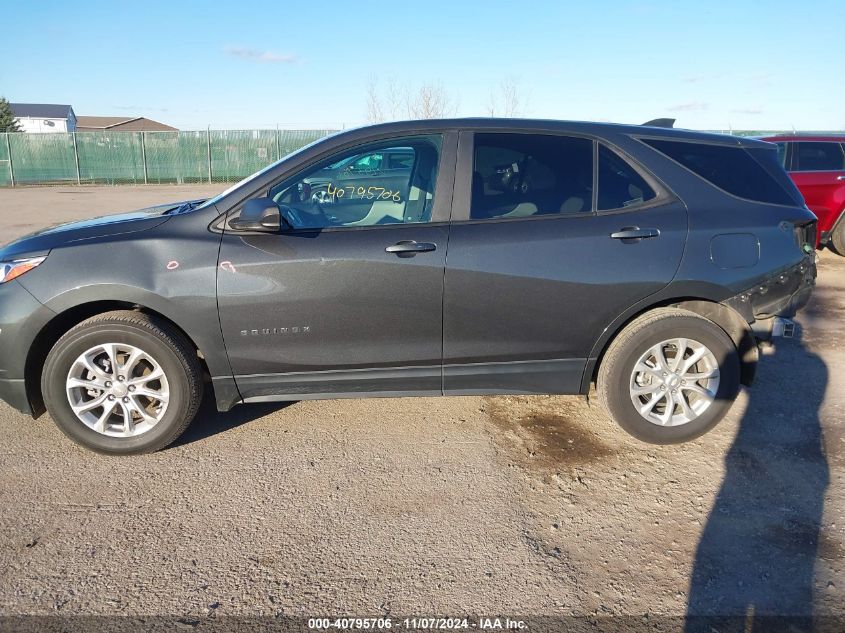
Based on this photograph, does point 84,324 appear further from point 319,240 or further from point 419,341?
point 419,341

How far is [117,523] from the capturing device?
2.90m

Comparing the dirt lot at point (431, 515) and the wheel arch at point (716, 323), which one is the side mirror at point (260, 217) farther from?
the wheel arch at point (716, 323)

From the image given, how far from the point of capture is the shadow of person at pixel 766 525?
7.70 feet

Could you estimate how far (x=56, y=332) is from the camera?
11.5 feet

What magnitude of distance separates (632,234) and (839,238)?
301 inches

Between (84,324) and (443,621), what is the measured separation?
7.88 feet

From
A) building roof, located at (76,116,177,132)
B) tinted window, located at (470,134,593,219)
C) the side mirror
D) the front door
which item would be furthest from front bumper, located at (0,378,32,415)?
building roof, located at (76,116,177,132)

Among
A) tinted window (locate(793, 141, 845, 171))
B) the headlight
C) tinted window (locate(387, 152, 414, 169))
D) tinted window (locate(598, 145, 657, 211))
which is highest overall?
tinted window (locate(793, 141, 845, 171))

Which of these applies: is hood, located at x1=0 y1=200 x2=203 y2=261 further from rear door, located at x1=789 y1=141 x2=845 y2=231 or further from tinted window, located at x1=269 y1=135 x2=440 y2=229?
rear door, located at x1=789 y1=141 x2=845 y2=231

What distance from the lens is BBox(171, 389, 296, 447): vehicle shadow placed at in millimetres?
3756

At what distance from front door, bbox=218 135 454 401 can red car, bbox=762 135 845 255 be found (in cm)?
770

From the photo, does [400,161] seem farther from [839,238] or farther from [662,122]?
[839,238]

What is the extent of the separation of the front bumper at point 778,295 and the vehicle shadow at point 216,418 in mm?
2904

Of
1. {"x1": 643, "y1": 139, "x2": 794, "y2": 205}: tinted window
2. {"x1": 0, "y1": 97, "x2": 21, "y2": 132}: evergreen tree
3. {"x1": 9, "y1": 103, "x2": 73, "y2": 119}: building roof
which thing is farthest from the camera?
{"x1": 9, "y1": 103, "x2": 73, "y2": 119}: building roof
